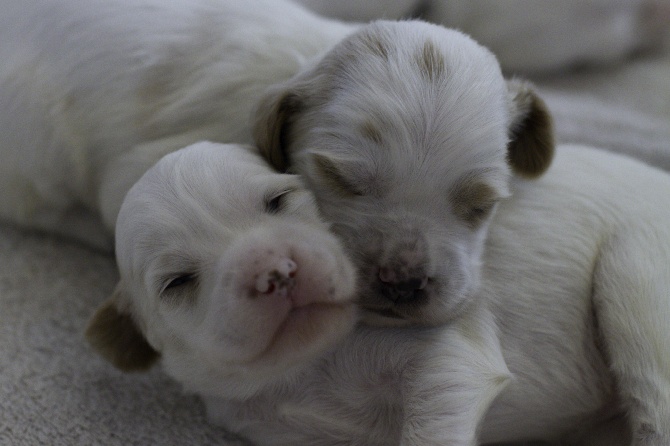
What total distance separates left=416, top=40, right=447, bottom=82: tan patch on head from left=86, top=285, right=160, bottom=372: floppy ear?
2.82 feet

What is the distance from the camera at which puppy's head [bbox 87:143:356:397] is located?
4.66ft

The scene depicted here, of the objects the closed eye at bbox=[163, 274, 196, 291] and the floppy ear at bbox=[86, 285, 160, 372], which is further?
the floppy ear at bbox=[86, 285, 160, 372]

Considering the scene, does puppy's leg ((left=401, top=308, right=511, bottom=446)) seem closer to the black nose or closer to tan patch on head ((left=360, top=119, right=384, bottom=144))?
the black nose

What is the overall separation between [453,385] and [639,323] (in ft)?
1.48

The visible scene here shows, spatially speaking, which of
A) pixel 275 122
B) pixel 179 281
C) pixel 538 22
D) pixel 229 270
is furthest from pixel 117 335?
pixel 538 22

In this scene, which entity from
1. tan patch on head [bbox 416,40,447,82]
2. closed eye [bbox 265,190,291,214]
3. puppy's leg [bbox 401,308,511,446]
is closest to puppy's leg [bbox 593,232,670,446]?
puppy's leg [bbox 401,308,511,446]

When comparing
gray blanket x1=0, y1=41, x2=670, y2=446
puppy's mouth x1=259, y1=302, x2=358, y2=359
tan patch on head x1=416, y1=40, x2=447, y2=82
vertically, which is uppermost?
tan patch on head x1=416, y1=40, x2=447, y2=82

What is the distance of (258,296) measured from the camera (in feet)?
4.58

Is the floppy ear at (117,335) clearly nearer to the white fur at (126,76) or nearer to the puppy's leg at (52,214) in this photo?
the white fur at (126,76)

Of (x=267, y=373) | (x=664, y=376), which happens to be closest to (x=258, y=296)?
(x=267, y=373)

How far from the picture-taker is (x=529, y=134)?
6.30 feet

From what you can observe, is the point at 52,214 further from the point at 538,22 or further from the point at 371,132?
the point at 538,22

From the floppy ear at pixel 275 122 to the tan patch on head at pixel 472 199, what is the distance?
43 cm

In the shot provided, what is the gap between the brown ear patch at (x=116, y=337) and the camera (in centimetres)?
178
